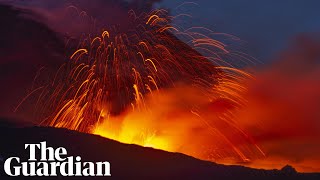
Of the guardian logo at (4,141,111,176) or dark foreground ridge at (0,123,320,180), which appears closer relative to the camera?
the guardian logo at (4,141,111,176)

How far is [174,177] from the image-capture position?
989 inches

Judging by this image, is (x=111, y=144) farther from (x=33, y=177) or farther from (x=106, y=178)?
(x=33, y=177)

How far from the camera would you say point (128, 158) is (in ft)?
86.4

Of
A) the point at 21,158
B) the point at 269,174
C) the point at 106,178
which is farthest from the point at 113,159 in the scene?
the point at 269,174

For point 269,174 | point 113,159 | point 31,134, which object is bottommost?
point 269,174

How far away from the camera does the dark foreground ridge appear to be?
23891 mm

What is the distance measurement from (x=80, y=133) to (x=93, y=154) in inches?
67.5

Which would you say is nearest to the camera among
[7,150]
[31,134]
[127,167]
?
[127,167]

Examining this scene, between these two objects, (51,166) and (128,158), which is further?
(128,158)

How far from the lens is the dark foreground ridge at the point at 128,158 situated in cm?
2389

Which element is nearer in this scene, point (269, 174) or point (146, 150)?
point (269, 174)

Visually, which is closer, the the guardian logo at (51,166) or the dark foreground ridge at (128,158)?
the the guardian logo at (51,166)

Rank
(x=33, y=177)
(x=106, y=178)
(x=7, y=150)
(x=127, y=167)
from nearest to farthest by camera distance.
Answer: (x=33, y=177) < (x=106, y=178) < (x=127, y=167) < (x=7, y=150)

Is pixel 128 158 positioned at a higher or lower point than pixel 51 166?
higher
